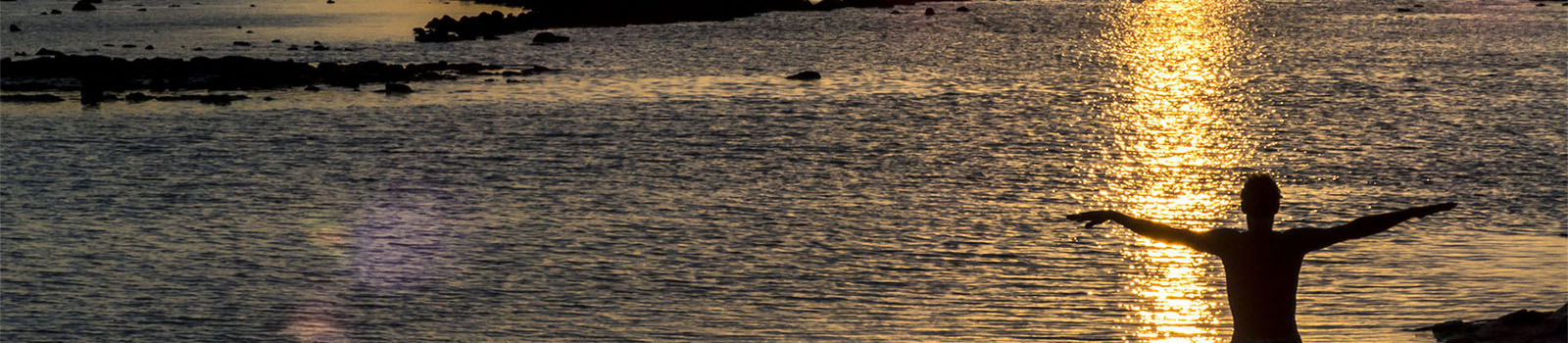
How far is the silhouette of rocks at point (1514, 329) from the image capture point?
1622 centimetres

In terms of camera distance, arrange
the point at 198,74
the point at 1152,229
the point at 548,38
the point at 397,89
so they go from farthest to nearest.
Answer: the point at 548,38
the point at 198,74
the point at 397,89
the point at 1152,229

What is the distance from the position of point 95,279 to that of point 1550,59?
61.0 meters

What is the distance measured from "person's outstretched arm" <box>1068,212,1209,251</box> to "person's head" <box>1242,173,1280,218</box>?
0.32 metres

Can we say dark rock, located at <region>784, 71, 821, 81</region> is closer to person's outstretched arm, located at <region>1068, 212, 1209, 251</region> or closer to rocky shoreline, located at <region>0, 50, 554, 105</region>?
rocky shoreline, located at <region>0, 50, 554, 105</region>

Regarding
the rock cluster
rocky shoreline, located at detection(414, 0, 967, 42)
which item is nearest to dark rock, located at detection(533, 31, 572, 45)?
rocky shoreline, located at detection(414, 0, 967, 42)

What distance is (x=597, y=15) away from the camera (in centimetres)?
11362

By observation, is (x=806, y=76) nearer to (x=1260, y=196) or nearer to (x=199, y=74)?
(x=199, y=74)

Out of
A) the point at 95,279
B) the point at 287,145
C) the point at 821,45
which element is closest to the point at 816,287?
the point at 95,279

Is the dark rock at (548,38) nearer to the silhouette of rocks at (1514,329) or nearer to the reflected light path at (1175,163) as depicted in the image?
the reflected light path at (1175,163)

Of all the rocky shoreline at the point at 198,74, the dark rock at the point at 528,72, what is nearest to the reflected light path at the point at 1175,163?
the dark rock at the point at 528,72

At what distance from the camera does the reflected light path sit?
2136 centimetres

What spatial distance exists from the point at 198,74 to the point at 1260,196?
61894 mm

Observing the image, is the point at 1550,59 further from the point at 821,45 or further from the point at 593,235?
the point at 593,235

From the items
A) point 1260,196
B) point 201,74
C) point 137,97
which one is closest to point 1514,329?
point 1260,196
